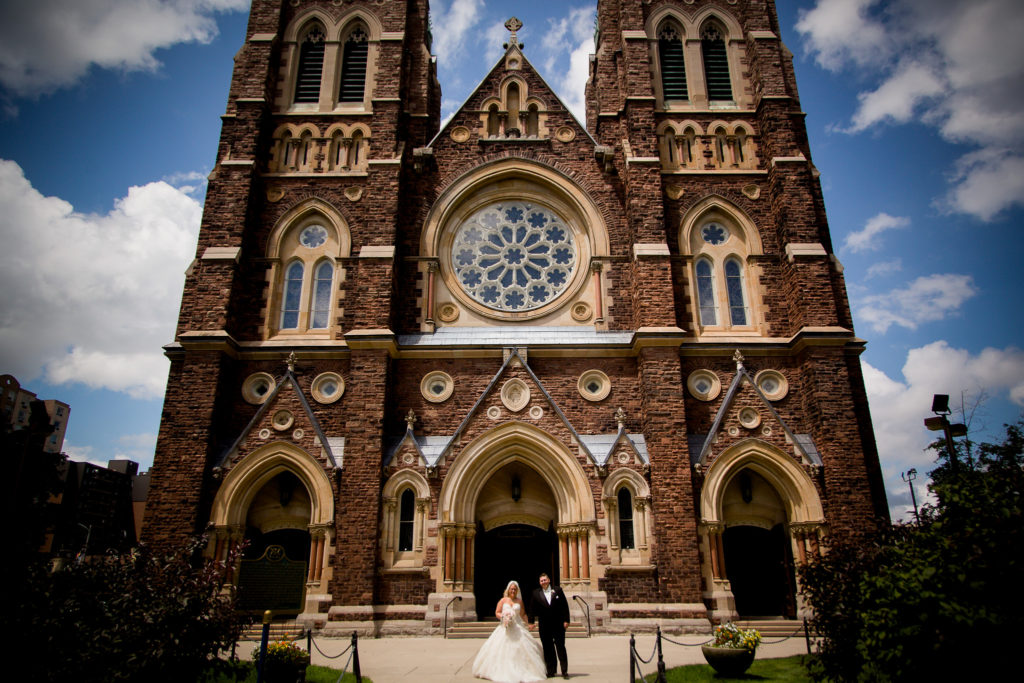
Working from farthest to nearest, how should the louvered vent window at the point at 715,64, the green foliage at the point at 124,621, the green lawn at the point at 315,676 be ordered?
Result: the louvered vent window at the point at 715,64
the green lawn at the point at 315,676
the green foliage at the point at 124,621

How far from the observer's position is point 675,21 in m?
22.3

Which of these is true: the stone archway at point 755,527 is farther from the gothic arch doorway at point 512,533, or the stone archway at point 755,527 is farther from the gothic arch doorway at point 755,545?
the gothic arch doorway at point 512,533

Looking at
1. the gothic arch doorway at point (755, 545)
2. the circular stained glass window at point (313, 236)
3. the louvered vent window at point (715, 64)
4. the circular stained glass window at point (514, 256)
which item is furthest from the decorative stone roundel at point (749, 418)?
the circular stained glass window at point (313, 236)

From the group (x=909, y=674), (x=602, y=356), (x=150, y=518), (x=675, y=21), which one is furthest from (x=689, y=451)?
(x=675, y=21)

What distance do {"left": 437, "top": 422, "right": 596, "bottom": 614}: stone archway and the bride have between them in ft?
18.2

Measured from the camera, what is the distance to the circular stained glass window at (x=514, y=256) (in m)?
19.4

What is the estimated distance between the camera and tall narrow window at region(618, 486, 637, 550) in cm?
1571

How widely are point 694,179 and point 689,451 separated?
8.41 m

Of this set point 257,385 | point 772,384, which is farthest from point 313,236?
point 772,384

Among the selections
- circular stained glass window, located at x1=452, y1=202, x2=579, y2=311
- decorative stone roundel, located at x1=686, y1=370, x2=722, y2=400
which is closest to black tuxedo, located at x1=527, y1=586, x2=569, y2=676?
decorative stone roundel, located at x1=686, y1=370, x2=722, y2=400

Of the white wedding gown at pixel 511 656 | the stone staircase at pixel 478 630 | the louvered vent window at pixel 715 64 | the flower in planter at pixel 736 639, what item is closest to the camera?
the white wedding gown at pixel 511 656

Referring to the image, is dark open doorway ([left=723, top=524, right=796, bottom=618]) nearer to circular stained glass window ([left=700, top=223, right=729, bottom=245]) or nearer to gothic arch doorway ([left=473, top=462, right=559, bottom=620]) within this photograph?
gothic arch doorway ([left=473, top=462, right=559, bottom=620])

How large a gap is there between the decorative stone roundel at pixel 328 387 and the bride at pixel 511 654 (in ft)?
29.5

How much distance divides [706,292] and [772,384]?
316 cm
